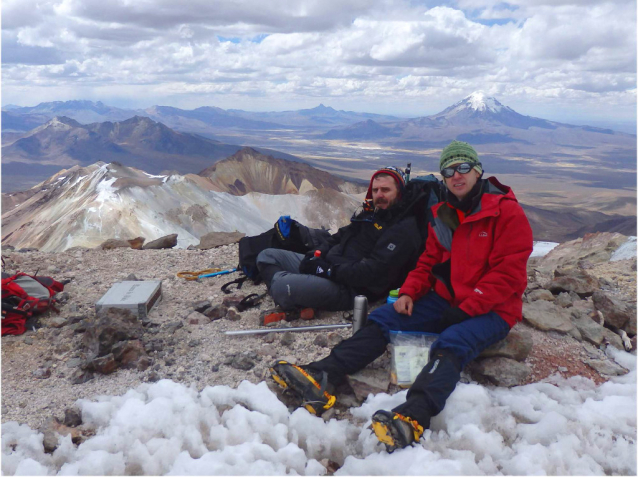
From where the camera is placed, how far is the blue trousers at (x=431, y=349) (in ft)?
11.7

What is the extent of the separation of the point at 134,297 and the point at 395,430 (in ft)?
12.4

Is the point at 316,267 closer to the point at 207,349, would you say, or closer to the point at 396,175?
the point at 396,175

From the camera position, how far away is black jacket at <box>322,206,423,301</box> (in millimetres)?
5195

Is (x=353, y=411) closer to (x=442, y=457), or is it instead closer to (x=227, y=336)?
(x=442, y=457)

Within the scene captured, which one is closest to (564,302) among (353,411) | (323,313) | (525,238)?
(525,238)

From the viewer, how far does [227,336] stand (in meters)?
5.24

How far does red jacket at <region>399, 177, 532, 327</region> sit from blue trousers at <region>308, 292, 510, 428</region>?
0.15m

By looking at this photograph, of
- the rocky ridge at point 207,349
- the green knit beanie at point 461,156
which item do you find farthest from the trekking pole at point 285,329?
the green knit beanie at point 461,156

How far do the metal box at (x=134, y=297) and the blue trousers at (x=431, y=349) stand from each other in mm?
2624

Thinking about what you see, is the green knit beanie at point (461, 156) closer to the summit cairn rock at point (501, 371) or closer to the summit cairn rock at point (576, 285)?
the summit cairn rock at point (501, 371)

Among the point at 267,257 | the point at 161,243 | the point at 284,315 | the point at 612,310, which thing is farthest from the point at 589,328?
the point at 161,243

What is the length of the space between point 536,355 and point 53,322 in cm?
524

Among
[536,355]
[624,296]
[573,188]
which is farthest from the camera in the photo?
[573,188]

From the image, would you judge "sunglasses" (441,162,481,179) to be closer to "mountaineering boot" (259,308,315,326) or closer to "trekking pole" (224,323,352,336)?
"trekking pole" (224,323,352,336)
